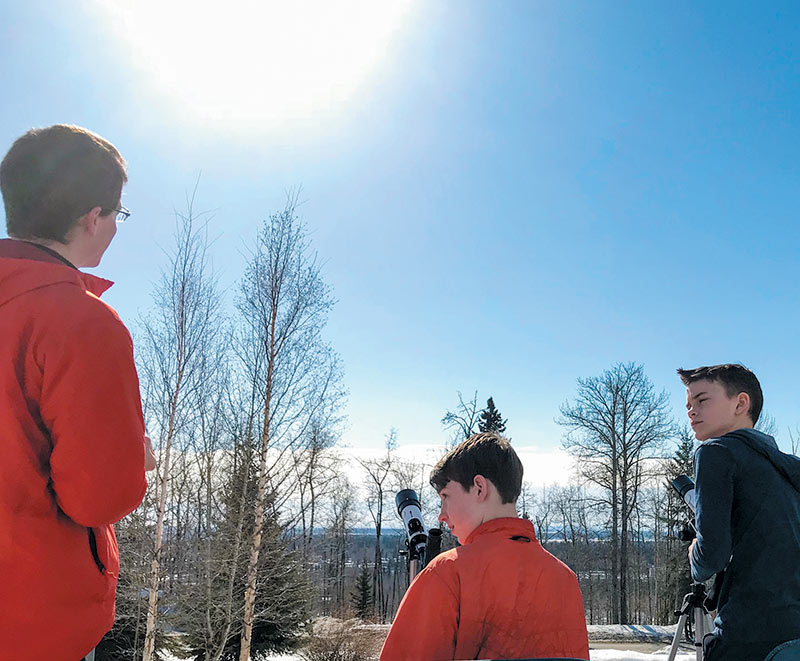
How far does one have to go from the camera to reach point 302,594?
44.5 feet

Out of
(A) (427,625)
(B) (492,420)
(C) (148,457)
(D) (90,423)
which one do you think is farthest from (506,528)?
(B) (492,420)

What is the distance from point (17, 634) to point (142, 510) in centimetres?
1246

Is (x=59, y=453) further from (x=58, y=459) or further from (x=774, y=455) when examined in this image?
(x=774, y=455)

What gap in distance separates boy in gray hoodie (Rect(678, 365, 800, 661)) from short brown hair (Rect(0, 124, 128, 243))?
2267mm

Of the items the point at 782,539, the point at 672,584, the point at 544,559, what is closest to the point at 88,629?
the point at 544,559

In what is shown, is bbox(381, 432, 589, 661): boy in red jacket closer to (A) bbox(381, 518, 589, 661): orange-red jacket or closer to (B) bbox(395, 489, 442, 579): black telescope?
(A) bbox(381, 518, 589, 661): orange-red jacket

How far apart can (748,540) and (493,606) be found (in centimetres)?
133

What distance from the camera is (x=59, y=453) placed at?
1.19m

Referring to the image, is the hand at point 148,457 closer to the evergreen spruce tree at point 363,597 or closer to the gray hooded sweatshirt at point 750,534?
the gray hooded sweatshirt at point 750,534

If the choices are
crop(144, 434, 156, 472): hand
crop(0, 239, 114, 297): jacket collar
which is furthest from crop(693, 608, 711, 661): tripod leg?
crop(0, 239, 114, 297): jacket collar

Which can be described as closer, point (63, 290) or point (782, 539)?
point (63, 290)

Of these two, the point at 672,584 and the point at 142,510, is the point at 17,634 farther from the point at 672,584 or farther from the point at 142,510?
the point at 672,584

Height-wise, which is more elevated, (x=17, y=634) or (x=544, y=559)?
(x=544, y=559)

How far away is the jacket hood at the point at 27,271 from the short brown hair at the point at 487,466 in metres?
1.08
